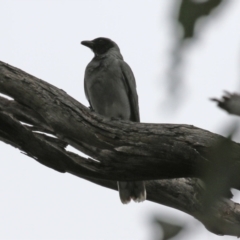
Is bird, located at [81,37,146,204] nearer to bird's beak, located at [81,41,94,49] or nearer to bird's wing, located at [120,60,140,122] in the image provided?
bird's wing, located at [120,60,140,122]

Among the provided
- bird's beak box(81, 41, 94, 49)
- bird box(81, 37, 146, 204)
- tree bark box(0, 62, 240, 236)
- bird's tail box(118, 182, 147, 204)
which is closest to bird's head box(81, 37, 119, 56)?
bird's beak box(81, 41, 94, 49)

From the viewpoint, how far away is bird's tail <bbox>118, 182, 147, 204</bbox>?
20.1 feet

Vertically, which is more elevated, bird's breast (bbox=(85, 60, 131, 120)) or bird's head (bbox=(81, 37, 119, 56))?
bird's head (bbox=(81, 37, 119, 56))

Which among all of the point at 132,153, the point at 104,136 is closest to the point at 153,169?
the point at 132,153

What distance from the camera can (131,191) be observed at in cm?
643

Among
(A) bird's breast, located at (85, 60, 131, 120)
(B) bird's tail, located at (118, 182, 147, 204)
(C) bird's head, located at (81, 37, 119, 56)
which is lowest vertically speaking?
(B) bird's tail, located at (118, 182, 147, 204)

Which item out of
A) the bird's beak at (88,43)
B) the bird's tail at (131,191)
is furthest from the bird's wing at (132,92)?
the bird's tail at (131,191)

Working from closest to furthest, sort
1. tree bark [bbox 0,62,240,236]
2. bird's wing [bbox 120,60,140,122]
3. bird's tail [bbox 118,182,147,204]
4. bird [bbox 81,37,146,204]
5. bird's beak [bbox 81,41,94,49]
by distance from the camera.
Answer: tree bark [bbox 0,62,240,236] → bird's tail [bbox 118,182,147,204] → bird [bbox 81,37,146,204] → bird's wing [bbox 120,60,140,122] → bird's beak [bbox 81,41,94,49]

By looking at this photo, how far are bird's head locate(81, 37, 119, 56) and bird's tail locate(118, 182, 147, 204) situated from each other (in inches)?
140

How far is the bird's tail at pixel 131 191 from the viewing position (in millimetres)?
6117

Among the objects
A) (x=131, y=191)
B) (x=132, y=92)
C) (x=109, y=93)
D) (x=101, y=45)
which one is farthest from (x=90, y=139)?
(x=101, y=45)

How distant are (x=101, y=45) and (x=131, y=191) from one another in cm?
396

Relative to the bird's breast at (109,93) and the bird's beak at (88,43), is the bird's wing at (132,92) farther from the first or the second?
the bird's beak at (88,43)

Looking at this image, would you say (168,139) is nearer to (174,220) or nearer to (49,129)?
(49,129)
